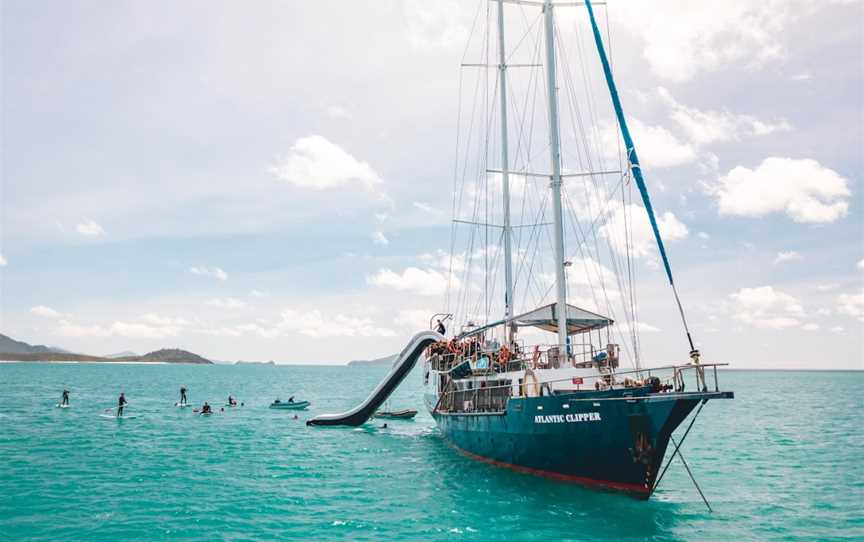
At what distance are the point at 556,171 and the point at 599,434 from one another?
42.9ft

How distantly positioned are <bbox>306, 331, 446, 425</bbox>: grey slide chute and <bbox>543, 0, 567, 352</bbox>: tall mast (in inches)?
639

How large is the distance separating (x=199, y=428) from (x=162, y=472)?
66.8 feet

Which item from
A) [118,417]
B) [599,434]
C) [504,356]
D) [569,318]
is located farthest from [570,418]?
[118,417]

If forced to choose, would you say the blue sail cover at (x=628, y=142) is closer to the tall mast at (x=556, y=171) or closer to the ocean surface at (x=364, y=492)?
the tall mast at (x=556, y=171)

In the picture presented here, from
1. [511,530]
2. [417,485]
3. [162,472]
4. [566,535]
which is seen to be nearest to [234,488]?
[162,472]

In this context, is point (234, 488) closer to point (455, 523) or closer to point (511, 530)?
point (455, 523)

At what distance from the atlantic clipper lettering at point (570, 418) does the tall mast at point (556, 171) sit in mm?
4664

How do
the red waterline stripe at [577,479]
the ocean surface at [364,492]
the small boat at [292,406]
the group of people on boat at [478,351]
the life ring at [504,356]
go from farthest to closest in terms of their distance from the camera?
the small boat at [292,406] → the group of people on boat at [478,351] → the life ring at [504,356] → the red waterline stripe at [577,479] → the ocean surface at [364,492]

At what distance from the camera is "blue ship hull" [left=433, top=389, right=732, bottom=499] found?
21.8 meters

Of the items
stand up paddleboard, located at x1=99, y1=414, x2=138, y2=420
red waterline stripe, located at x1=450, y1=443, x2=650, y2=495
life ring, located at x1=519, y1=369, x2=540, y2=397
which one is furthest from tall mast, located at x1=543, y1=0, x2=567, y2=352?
stand up paddleboard, located at x1=99, y1=414, x2=138, y2=420

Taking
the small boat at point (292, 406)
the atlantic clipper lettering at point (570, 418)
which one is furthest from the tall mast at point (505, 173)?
the small boat at point (292, 406)

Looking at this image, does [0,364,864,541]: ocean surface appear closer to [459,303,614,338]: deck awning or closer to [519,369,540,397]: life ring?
[519,369,540,397]: life ring

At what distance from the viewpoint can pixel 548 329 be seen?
3316 centimetres

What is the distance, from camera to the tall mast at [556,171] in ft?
91.8
